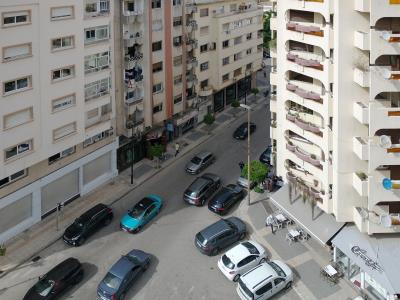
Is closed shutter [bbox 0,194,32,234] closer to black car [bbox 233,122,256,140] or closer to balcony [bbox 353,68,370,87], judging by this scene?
balcony [bbox 353,68,370,87]

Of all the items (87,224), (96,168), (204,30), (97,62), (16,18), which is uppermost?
(16,18)

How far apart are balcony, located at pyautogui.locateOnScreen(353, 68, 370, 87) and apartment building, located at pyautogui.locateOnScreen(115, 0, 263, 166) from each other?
24519 millimetres

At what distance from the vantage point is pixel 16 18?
127 feet

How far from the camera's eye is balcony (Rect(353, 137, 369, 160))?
3481 cm

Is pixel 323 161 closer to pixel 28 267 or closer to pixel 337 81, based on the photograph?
pixel 337 81

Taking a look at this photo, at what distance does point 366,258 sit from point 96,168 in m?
27.4

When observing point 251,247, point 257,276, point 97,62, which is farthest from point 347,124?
point 97,62

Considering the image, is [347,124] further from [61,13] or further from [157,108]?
[157,108]

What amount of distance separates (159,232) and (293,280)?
12499 mm

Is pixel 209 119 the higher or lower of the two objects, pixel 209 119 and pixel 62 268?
the higher

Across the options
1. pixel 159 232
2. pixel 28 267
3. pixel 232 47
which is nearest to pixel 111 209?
pixel 159 232

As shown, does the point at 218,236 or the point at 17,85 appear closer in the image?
the point at 17,85

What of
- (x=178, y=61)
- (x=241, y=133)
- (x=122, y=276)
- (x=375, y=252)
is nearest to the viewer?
(x=375, y=252)

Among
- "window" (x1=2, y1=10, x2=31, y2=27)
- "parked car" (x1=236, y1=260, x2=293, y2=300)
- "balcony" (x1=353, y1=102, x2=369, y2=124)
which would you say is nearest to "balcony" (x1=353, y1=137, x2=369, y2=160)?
"balcony" (x1=353, y1=102, x2=369, y2=124)
